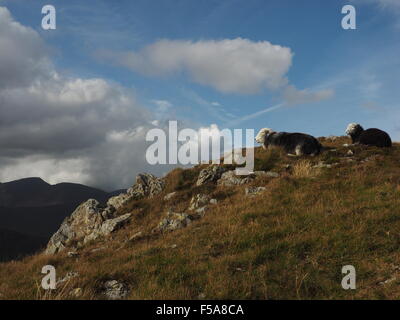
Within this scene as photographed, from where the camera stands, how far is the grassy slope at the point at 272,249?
27.8 ft

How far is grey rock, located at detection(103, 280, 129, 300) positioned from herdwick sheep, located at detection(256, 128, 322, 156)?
57.2 feet

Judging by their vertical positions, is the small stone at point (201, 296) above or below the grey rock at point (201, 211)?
below

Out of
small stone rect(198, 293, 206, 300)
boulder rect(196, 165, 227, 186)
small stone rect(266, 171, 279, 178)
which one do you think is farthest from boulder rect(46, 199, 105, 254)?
small stone rect(198, 293, 206, 300)

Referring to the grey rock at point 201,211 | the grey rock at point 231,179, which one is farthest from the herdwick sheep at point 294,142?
the grey rock at point 201,211

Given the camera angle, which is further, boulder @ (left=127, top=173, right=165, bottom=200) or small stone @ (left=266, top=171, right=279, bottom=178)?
boulder @ (left=127, top=173, right=165, bottom=200)

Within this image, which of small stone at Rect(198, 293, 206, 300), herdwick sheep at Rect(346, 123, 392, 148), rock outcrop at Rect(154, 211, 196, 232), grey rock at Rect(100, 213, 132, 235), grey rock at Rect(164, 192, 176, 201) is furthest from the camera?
herdwick sheep at Rect(346, 123, 392, 148)

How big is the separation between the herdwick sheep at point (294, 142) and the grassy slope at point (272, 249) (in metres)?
4.92

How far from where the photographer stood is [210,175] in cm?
2234

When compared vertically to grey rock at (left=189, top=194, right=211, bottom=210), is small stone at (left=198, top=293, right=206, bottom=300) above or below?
below

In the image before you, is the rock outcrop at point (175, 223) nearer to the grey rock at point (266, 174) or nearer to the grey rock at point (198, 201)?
the grey rock at point (198, 201)

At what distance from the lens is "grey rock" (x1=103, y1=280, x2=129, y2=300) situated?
898 centimetres

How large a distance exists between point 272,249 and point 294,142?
1543 cm

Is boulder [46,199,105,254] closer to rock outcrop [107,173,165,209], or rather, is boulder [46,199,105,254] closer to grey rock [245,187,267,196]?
rock outcrop [107,173,165,209]

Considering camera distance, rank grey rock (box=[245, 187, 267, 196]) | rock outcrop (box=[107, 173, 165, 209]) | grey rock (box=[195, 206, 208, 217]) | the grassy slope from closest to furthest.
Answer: the grassy slope, grey rock (box=[195, 206, 208, 217]), grey rock (box=[245, 187, 267, 196]), rock outcrop (box=[107, 173, 165, 209])
